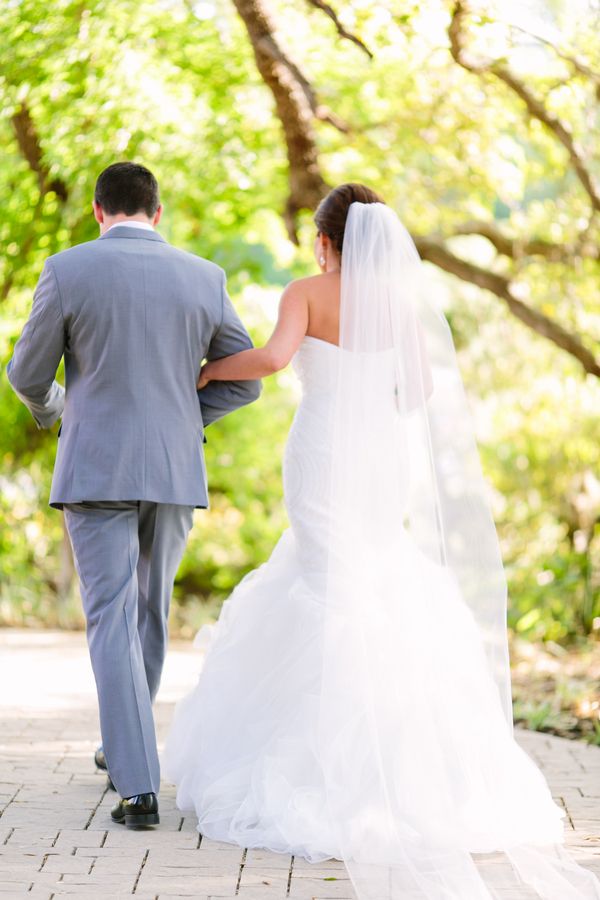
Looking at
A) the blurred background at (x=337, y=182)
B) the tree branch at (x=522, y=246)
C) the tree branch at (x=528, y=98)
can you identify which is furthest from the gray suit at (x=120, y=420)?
the tree branch at (x=522, y=246)

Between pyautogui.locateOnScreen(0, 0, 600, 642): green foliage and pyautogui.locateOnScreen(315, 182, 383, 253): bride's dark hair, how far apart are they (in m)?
2.58

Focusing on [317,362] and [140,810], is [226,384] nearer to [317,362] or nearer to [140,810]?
[317,362]

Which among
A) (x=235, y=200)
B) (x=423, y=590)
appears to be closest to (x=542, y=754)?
(x=423, y=590)

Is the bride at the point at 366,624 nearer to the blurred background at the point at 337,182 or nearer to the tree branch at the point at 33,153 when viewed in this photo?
the blurred background at the point at 337,182

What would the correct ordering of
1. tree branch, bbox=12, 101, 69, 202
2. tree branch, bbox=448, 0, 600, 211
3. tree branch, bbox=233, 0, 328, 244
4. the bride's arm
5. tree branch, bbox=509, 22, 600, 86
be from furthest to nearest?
tree branch, bbox=12, 101, 69, 202 < tree branch, bbox=448, 0, 600, 211 < tree branch, bbox=233, 0, 328, 244 < tree branch, bbox=509, 22, 600, 86 < the bride's arm

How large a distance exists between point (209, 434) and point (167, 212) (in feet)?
7.12

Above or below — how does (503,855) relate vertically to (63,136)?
below

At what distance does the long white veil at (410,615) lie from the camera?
327 centimetres

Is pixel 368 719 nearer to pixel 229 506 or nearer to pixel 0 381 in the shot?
pixel 0 381

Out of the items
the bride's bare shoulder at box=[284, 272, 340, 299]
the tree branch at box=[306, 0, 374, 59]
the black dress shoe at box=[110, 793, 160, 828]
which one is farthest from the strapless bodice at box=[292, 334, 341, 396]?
the tree branch at box=[306, 0, 374, 59]

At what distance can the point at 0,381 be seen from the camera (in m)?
8.48

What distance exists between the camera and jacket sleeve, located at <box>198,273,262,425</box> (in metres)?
3.85

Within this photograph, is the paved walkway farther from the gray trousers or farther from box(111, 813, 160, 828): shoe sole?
the gray trousers

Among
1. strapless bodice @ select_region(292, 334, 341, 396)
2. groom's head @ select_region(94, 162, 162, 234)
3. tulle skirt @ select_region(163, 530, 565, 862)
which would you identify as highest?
groom's head @ select_region(94, 162, 162, 234)
